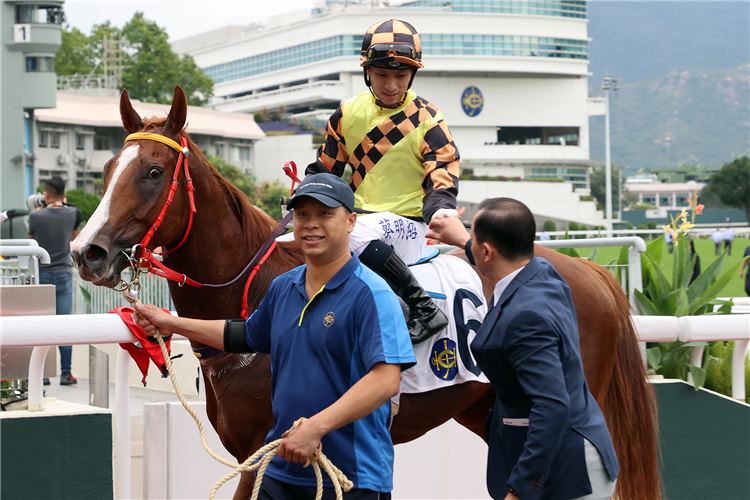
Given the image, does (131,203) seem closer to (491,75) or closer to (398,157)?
(398,157)

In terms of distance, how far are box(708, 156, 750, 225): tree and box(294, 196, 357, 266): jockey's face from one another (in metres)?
81.8

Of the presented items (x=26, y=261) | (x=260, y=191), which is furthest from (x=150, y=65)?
(x=26, y=261)

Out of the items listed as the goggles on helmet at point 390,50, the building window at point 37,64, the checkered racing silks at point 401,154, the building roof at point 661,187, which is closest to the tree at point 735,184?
the building roof at point 661,187

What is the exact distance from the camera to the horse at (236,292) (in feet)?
9.59

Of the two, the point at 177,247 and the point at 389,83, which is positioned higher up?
the point at 389,83

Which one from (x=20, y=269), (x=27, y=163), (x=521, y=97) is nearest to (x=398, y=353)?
(x=20, y=269)

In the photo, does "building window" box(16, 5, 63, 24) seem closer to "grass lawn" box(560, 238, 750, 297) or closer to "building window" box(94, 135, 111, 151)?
"building window" box(94, 135, 111, 151)

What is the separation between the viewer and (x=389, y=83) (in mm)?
3389

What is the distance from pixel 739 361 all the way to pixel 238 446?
2672 millimetres

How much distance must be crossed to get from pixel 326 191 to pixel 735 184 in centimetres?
8267

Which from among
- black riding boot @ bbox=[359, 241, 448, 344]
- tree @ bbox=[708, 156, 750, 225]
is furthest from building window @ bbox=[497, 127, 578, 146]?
black riding boot @ bbox=[359, 241, 448, 344]

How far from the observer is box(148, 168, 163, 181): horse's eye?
3.00 metres

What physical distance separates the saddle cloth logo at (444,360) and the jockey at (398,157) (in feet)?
0.37

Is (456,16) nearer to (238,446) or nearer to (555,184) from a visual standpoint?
(555,184)
